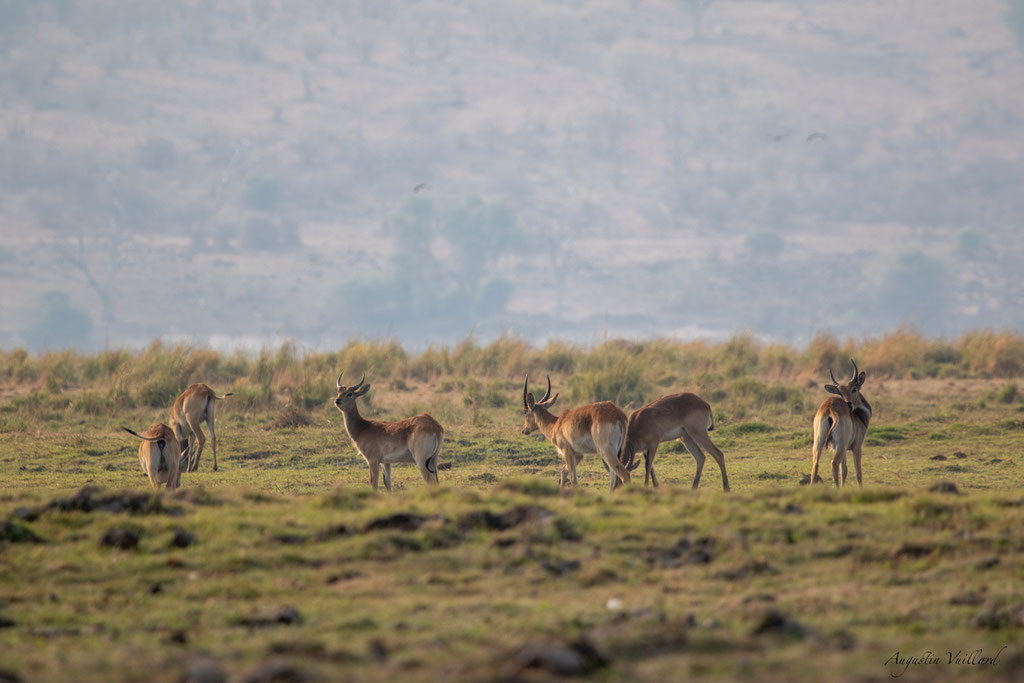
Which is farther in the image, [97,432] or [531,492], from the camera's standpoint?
[97,432]

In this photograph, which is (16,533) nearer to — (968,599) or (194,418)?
(968,599)

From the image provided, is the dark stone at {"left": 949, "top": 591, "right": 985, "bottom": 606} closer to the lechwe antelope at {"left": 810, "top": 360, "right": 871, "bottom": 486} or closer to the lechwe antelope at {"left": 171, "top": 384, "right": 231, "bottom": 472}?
the lechwe antelope at {"left": 810, "top": 360, "right": 871, "bottom": 486}

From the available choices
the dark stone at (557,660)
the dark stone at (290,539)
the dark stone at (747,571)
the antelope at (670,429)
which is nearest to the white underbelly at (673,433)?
the antelope at (670,429)

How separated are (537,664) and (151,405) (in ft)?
60.3

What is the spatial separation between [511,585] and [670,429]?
6659 mm

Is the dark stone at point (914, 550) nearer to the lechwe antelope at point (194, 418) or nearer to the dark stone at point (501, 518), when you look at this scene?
the dark stone at point (501, 518)

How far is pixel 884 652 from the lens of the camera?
5.54m

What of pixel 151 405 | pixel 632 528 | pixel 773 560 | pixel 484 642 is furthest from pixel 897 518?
pixel 151 405

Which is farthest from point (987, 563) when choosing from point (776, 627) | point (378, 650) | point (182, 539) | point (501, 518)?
point (182, 539)

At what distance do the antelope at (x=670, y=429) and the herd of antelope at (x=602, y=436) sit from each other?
0.04 feet

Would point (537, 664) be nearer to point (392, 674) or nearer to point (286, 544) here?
point (392, 674)

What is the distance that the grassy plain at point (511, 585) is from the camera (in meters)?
5.33

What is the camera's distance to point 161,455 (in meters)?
11.9

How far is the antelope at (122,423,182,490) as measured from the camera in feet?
38.8
